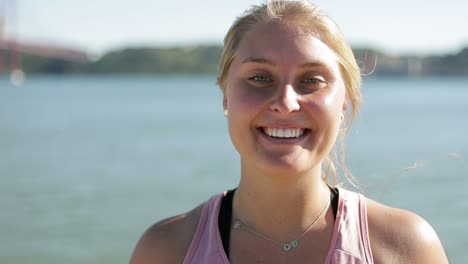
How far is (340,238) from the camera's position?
2.07m

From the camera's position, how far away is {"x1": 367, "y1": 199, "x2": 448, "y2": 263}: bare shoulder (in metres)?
2.03

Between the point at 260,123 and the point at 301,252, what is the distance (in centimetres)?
44

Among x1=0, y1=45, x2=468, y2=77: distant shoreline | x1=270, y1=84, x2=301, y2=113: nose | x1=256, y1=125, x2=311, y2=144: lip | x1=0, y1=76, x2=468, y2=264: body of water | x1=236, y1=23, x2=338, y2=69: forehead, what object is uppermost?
x1=0, y1=45, x2=468, y2=77: distant shoreline

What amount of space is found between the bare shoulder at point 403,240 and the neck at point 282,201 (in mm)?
200

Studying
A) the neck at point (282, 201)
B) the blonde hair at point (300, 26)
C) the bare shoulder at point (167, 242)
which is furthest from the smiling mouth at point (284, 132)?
the bare shoulder at point (167, 242)

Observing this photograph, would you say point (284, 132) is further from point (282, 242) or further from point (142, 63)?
point (142, 63)

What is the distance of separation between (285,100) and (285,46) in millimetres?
183

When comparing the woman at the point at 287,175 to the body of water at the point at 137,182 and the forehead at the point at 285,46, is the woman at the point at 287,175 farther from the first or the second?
the body of water at the point at 137,182

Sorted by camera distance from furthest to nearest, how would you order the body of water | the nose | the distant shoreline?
the distant shoreline → the body of water → the nose

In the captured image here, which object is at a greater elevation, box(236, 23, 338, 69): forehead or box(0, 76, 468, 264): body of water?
box(236, 23, 338, 69): forehead

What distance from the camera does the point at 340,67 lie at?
216 cm

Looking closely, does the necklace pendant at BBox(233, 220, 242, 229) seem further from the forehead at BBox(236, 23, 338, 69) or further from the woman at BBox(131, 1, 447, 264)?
the forehead at BBox(236, 23, 338, 69)

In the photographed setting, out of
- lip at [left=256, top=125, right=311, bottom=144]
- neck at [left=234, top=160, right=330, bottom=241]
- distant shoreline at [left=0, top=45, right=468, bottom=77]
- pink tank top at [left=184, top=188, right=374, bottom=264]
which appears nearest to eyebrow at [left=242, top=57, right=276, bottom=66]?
lip at [left=256, top=125, right=311, bottom=144]

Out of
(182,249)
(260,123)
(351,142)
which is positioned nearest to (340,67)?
(260,123)
